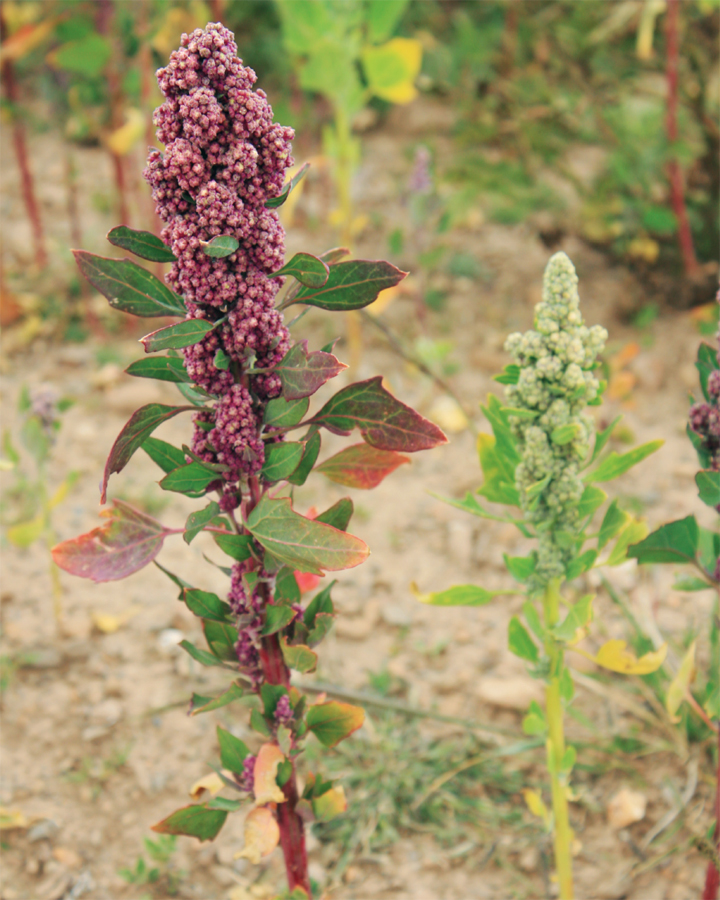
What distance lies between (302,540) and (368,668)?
122 centimetres

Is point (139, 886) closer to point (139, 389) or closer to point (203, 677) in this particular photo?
point (203, 677)

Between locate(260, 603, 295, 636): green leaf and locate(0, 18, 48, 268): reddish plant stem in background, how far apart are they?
2.80m

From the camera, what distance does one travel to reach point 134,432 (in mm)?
1052

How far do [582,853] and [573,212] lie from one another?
2.83 m

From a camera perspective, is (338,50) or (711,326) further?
(711,326)

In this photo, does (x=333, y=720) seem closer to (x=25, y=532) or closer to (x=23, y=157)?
(x=25, y=532)

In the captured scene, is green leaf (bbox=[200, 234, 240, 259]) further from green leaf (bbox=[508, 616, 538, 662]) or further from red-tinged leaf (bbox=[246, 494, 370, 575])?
green leaf (bbox=[508, 616, 538, 662])

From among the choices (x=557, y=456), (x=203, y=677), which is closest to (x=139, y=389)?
(x=203, y=677)

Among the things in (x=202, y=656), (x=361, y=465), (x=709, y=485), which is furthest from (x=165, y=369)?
(x=709, y=485)

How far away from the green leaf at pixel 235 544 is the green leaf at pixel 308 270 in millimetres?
353

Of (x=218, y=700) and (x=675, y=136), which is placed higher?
(x=675, y=136)

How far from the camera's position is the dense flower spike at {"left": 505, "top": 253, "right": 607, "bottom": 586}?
1242 millimetres

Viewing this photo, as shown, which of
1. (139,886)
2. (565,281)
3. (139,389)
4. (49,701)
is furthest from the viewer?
(139,389)

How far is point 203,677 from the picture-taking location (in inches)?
83.0
